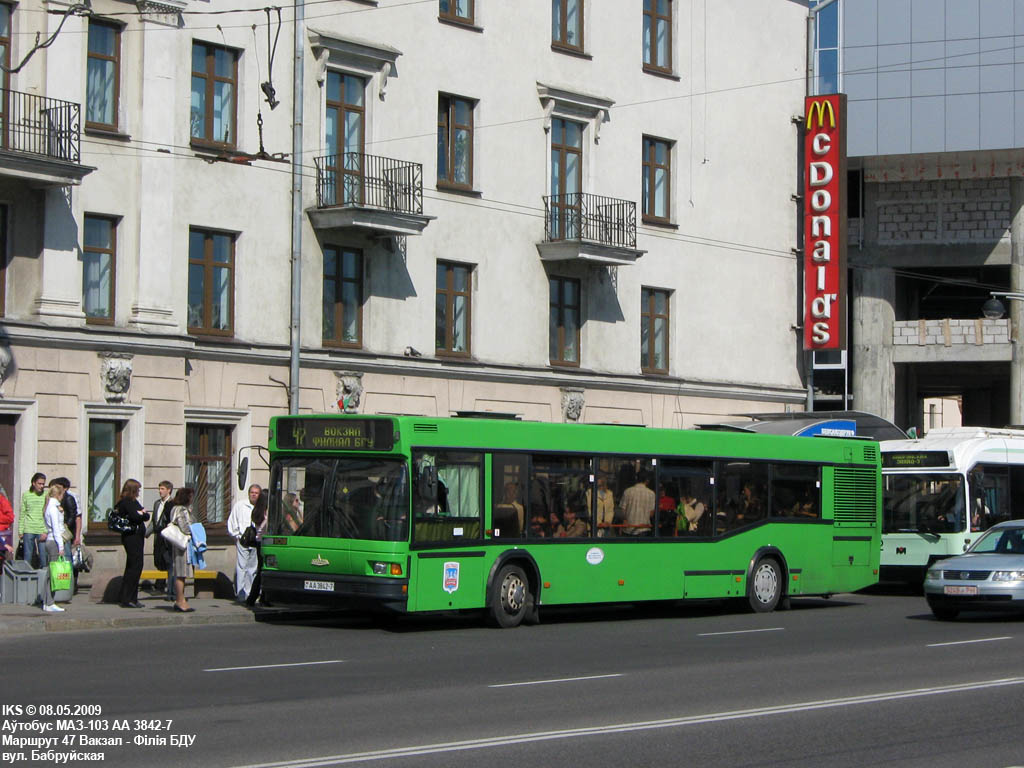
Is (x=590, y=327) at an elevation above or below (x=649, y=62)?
below

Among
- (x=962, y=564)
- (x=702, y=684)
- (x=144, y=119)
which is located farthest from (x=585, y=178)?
(x=702, y=684)

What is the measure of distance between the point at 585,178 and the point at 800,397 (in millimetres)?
10313

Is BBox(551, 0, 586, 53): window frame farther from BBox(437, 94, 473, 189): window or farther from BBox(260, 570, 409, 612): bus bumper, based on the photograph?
BBox(260, 570, 409, 612): bus bumper

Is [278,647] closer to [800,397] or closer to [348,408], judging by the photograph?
[348,408]

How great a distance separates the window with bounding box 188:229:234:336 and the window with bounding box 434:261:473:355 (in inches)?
205

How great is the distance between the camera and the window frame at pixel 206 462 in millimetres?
28875

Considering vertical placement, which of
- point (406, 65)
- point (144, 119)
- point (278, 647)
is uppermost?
point (406, 65)

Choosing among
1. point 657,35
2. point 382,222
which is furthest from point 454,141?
point 657,35

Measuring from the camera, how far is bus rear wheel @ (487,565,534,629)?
20656 millimetres

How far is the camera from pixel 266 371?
1178 inches

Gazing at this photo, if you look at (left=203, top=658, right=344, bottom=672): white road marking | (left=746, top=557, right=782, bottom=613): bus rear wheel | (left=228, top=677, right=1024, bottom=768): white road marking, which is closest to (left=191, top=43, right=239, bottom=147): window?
(left=746, top=557, right=782, bottom=613): bus rear wheel

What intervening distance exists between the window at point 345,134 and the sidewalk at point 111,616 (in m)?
10.1

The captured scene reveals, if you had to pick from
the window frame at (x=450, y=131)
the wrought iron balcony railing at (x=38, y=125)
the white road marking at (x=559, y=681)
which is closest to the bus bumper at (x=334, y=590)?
the white road marking at (x=559, y=681)

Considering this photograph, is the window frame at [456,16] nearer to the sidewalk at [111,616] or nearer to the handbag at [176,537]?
the sidewalk at [111,616]
